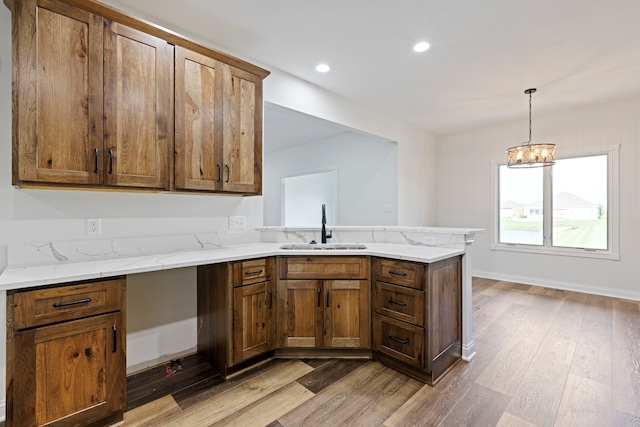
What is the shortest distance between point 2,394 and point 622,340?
465 centimetres

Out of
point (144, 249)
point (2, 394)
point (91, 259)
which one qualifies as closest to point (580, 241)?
point (144, 249)

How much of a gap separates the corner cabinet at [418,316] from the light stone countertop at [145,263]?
8 cm

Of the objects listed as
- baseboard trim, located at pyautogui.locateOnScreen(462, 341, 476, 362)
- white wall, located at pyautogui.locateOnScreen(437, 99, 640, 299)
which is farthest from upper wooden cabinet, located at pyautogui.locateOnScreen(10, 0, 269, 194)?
white wall, located at pyautogui.locateOnScreen(437, 99, 640, 299)

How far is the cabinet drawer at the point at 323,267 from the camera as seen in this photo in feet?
7.80

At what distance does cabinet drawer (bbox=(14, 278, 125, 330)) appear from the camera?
1376 mm

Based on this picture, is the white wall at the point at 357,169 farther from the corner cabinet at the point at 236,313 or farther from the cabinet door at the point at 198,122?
the cabinet door at the point at 198,122

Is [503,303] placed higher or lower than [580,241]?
lower

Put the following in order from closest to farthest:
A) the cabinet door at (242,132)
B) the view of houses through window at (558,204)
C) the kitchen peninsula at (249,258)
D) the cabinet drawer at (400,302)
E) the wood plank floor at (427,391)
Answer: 1. the kitchen peninsula at (249,258)
2. the wood plank floor at (427,391)
3. the cabinet drawer at (400,302)
4. the cabinet door at (242,132)
5. the view of houses through window at (558,204)

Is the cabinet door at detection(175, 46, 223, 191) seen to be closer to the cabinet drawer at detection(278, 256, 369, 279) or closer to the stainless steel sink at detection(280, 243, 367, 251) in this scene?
the cabinet drawer at detection(278, 256, 369, 279)

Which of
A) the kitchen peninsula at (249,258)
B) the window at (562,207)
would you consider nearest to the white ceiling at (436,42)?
the window at (562,207)

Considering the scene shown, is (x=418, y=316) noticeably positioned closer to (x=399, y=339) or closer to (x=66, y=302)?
(x=399, y=339)

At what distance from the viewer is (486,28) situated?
92.9 inches

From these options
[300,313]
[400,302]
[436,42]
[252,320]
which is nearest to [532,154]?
[436,42]

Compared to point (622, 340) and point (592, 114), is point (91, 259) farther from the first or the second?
point (592, 114)
